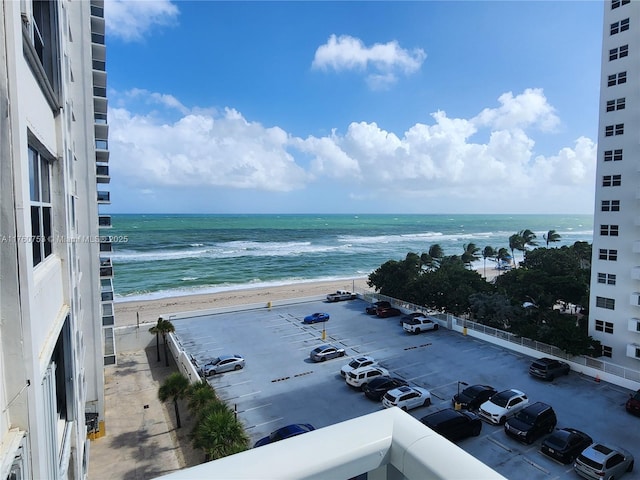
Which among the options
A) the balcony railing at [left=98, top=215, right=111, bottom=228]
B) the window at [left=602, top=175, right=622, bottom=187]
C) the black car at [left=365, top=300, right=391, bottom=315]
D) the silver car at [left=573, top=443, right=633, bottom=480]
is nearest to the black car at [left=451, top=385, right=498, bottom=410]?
the silver car at [left=573, top=443, right=633, bottom=480]

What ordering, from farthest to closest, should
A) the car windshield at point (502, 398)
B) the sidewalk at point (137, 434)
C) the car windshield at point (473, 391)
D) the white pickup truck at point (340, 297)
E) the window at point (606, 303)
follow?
the white pickup truck at point (340, 297) → the window at point (606, 303) → the car windshield at point (473, 391) → the car windshield at point (502, 398) → the sidewalk at point (137, 434)

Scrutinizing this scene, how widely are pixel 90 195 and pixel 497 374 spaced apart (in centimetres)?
2237

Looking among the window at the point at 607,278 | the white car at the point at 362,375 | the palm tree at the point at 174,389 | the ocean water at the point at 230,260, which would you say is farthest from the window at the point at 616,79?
the ocean water at the point at 230,260

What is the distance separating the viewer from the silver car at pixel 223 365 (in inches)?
805

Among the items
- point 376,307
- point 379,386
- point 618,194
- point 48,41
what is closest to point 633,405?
point 379,386

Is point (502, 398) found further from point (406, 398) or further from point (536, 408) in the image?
point (406, 398)

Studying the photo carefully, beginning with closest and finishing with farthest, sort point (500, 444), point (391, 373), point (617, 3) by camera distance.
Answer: point (500, 444) < point (391, 373) < point (617, 3)

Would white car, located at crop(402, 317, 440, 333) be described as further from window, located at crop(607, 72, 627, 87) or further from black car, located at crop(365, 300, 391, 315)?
window, located at crop(607, 72, 627, 87)

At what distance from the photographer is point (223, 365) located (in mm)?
20781

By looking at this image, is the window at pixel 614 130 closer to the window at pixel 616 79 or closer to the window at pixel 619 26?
the window at pixel 616 79

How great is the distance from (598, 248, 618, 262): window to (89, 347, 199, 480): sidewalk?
949 inches

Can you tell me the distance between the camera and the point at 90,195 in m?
17.8

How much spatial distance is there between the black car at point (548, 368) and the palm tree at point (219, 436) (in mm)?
15597

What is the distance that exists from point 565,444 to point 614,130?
58.9ft
